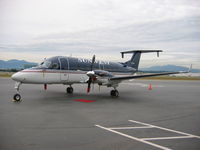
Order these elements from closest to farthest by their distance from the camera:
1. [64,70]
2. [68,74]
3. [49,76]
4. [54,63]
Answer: [49,76] < [54,63] < [64,70] < [68,74]

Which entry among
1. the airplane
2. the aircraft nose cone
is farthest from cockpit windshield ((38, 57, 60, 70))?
the aircraft nose cone

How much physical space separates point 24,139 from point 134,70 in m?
16.7

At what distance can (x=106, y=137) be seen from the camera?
5402 mm

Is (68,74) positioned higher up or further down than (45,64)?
further down

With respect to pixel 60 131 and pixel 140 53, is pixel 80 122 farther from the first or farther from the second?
pixel 140 53

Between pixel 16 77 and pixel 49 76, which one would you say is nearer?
pixel 16 77

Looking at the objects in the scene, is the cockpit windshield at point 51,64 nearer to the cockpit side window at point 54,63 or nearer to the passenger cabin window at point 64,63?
the cockpit side window at point 54,63

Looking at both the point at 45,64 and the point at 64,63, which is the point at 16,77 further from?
the point at 64,63

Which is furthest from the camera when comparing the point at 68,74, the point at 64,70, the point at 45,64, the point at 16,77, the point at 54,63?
the point at 68,74

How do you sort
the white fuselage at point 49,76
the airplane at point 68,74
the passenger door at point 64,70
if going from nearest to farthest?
the white fuselage at point 49,76 < the airplane at point 68,74 < the passenger door at point 64,70

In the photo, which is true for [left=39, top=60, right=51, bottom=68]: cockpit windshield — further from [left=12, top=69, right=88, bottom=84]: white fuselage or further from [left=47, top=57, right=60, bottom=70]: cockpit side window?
[left=12, top=69, right=88, bottom=84]: white fuselage

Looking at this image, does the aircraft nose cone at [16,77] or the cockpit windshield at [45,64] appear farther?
the cockpit windshield at [45,64]

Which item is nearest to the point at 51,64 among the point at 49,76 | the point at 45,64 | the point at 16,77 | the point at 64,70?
the point at 45,64

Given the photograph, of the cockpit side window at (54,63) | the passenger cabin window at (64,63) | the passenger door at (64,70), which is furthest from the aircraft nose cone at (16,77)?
the passenger cabin window at (64,63)
